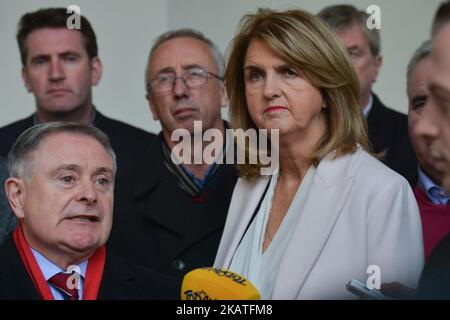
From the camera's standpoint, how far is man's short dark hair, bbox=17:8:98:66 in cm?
351

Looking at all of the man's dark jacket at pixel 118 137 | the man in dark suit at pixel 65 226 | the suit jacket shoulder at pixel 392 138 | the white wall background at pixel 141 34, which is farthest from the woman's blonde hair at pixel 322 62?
the white wall background at pixel 141 34

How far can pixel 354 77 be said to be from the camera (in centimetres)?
274

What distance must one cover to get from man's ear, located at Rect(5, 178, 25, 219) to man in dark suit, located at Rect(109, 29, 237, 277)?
1.94 feet

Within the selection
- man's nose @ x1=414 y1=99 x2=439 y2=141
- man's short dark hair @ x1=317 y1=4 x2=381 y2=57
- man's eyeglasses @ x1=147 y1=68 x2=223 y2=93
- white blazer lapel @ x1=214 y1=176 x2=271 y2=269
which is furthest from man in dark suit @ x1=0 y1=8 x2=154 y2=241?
man's nose @ x1=414 y1=99 x2=439 y2=141

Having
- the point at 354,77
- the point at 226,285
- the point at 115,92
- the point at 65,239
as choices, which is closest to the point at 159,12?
the point at 115,92

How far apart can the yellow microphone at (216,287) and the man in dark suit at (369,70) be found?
1356 mm

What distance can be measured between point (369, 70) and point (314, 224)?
109cm

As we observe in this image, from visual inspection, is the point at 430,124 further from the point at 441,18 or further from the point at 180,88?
the point at 180,88

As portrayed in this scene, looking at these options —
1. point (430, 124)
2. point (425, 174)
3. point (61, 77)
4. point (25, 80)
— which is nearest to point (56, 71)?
point (61, 77)

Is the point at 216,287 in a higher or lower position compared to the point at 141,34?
lower

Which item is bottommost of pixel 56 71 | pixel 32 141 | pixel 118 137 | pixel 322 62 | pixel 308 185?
pixel 308 185

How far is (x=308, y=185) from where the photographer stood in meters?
2.69
